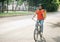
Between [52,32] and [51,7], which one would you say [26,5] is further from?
[52,32]

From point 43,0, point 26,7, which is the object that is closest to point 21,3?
point 26,7

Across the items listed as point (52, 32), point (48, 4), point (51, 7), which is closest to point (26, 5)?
point (48, 4)

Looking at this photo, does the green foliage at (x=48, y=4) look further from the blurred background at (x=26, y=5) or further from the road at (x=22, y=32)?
the road at (x=22, y=32)

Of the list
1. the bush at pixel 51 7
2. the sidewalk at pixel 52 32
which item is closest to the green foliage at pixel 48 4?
the bush at pixel 51 7

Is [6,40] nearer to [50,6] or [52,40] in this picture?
[52,40]

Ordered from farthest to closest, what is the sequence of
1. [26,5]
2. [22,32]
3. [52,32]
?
[26,5] → [52,32] → [22,32]

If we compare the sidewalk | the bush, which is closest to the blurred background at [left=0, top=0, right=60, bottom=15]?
the bush

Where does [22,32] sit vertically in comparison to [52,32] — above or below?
above

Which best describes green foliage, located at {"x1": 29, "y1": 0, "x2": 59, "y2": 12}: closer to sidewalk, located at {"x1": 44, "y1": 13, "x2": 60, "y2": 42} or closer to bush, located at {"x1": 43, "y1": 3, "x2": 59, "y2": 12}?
bush, located at {"x1": 43, "y1": 3, "x2": 59, "y2": 12}

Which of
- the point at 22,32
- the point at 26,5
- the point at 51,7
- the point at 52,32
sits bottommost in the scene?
the point at 52,32

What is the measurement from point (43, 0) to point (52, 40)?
31046 mm

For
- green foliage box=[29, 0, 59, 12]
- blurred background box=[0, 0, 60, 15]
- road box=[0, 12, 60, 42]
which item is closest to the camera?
road box=[0, 12, 60, 42]

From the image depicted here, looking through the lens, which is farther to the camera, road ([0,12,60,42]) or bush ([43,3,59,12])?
bush ([43,3,59,12])

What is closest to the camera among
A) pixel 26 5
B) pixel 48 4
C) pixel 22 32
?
pixel 22 32
